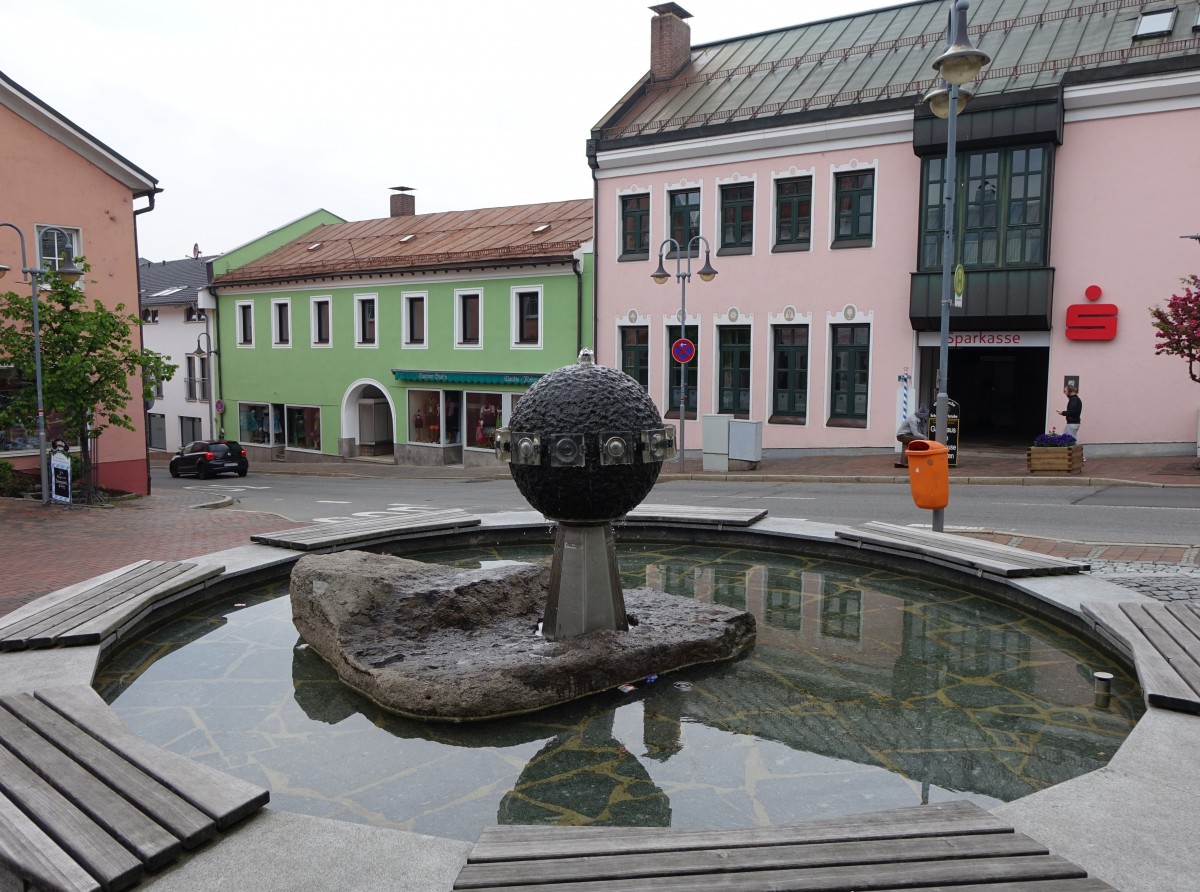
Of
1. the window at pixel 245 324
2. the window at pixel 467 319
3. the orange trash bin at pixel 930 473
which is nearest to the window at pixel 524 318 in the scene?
the window at pixel 467 319

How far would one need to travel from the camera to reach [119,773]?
4.03 m

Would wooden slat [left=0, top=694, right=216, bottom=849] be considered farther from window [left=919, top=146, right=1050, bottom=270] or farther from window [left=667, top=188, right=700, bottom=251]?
window [left=667, top=188, right=700, bottom=251]

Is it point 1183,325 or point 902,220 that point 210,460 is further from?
point 1183,325

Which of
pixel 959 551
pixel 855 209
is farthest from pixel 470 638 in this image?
pixel 855 209

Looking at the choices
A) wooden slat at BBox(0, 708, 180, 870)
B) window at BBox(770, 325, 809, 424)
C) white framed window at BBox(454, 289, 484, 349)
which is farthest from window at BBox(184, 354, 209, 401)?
wooden slat at BBox(0, 708, 180, 870)

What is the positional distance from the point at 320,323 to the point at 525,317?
9.80 metres

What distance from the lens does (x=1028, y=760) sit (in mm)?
4895

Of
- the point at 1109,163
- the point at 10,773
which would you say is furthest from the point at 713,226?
the point at 10,773

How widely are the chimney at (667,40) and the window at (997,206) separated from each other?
9775mm

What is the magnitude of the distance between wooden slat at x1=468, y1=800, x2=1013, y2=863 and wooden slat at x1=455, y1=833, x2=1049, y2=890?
0.04 metres

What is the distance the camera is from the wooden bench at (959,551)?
25.8 ft

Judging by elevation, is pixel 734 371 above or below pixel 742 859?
above

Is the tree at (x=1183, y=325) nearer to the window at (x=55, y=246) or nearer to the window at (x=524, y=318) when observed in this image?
the window at (x=524, y=318)

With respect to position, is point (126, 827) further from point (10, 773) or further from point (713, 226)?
point (713, 226)
